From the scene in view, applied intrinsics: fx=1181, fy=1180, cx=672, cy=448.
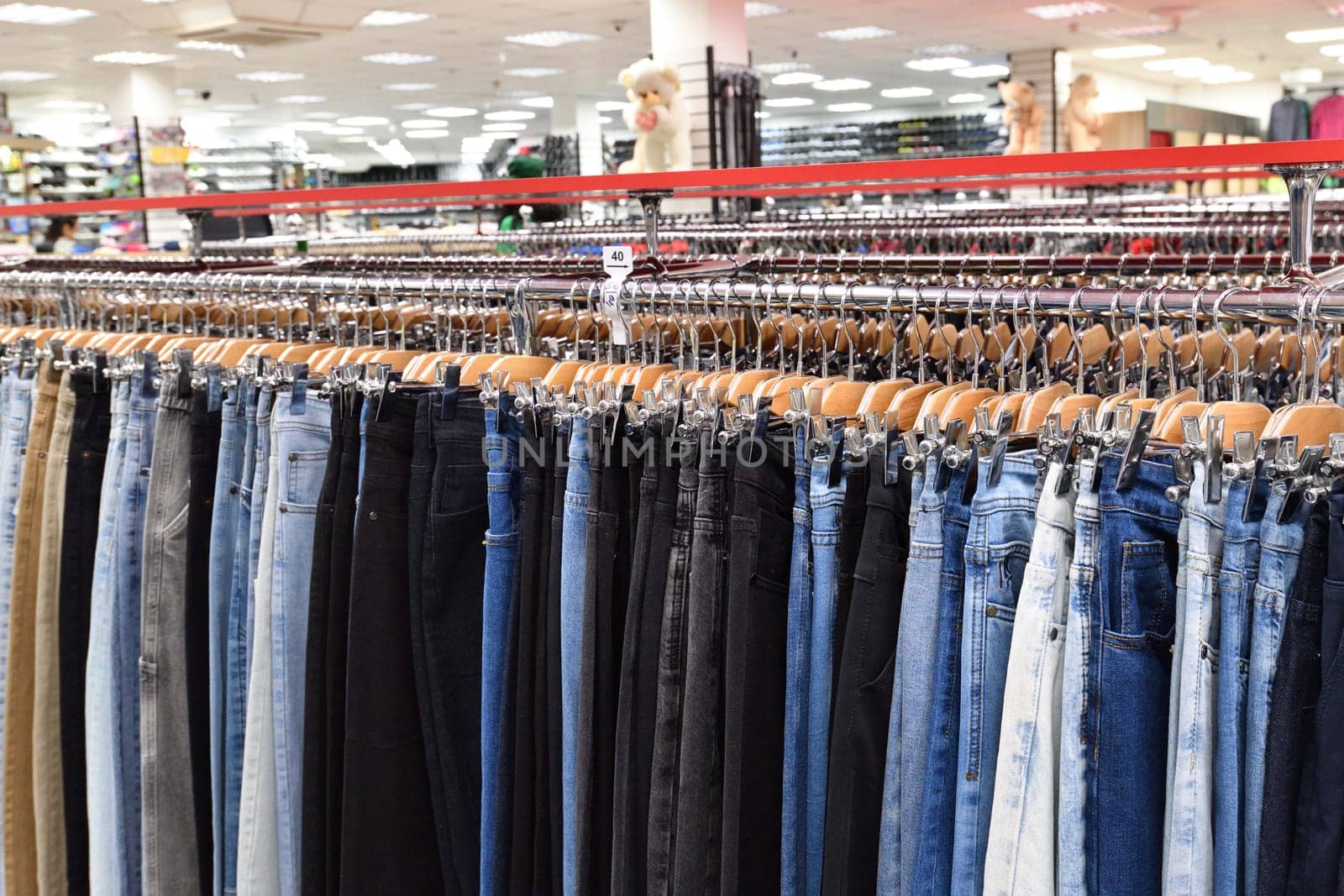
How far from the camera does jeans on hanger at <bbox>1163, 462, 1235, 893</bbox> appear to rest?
3.15ft

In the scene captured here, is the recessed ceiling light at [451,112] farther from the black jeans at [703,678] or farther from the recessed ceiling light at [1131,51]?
the black jeans at [703,678]

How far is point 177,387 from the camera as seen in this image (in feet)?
5.71

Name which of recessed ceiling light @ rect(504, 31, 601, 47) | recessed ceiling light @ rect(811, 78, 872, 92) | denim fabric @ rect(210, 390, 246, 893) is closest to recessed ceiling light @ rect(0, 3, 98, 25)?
recessed ceiling light @ rect(504, 31, 601, 47)

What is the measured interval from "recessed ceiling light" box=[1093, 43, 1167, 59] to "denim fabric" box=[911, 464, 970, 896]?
16.5 m

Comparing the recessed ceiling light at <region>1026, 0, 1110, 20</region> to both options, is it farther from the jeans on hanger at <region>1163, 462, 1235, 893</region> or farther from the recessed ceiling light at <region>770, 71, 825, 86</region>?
the jeans on hanger at <region>1163, 462, 1235, 893</region>

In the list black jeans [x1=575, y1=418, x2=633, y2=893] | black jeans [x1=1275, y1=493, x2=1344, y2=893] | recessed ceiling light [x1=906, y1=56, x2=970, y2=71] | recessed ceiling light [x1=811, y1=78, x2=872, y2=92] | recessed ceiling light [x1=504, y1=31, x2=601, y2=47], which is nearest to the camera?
black jeans [x1=1275, y1=493, x2=1344, y2=893]

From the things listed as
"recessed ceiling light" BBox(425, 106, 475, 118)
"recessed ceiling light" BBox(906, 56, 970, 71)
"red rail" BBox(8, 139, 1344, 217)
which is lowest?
"red rail" BBox(8, 139, 1344, 217)

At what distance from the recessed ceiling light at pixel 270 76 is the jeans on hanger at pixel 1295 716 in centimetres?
1700

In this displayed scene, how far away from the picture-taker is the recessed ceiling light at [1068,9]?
12578 mm

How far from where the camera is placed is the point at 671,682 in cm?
127

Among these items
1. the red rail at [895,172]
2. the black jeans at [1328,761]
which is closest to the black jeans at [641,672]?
the black jeans at [1328,761]

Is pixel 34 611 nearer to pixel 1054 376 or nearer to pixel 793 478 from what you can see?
pixel 793 478

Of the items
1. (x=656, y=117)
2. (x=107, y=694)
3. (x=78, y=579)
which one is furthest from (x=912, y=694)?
(x=656, y=117)

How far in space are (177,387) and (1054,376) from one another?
1.33 meters
